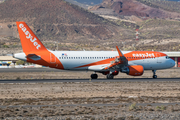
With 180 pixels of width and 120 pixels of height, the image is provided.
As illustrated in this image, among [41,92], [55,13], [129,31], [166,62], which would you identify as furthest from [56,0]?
[41,92]

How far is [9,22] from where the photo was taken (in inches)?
6270

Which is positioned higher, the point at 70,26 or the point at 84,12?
the point at 84,12

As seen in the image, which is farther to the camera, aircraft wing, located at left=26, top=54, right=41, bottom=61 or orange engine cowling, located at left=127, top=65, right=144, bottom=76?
orange engine cowling, located at left=127, top=65, right=144, bottom=76

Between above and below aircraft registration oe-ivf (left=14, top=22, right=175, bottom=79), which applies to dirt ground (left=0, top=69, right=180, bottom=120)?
below

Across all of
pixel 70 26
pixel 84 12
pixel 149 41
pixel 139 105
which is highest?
pixel 84 12

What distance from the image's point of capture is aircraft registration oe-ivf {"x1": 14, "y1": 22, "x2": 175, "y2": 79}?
3625cm

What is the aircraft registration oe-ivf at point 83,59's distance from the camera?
36.2 m

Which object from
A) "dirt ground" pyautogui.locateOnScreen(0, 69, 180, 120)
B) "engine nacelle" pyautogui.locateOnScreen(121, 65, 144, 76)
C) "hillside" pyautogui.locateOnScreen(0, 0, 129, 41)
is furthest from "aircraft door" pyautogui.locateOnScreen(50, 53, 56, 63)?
"hillside" pyautogui.locateOnScreen(0, 0, 129, 41)

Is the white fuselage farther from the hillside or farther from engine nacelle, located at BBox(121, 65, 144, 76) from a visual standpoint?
the hillside

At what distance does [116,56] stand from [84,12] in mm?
153187

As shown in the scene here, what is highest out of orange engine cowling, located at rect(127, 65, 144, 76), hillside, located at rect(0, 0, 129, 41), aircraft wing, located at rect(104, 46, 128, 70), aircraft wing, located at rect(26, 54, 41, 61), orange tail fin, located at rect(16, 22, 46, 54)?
hillside, located at rect(0, 0, 129, 41)

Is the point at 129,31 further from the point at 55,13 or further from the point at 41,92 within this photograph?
the point at 41,92

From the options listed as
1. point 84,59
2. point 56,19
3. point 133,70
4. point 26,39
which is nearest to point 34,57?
point 26,39

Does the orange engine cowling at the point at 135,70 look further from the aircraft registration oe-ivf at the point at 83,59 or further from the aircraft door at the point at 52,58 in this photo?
the aircraft door at the point at 52,58
